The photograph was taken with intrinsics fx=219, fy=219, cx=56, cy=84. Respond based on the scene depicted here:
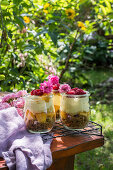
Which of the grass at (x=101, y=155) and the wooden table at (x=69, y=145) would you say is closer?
the wooden table at (x=69, y=145)

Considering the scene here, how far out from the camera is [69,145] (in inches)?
36.1

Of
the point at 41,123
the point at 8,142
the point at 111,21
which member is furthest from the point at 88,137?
the point at 111,21

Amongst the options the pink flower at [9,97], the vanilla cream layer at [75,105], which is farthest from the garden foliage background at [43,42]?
the vanilla cream layer at [75,105]

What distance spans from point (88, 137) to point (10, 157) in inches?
14.9

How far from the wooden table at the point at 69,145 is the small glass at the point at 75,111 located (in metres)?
0.06

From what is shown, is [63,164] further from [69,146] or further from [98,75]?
[98,75]

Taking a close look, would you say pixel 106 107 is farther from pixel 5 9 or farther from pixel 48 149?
pixel 48 149

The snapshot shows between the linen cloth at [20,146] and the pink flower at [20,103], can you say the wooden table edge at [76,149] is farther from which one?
the pink flower at [20,103]

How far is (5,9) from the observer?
1719 millimetres

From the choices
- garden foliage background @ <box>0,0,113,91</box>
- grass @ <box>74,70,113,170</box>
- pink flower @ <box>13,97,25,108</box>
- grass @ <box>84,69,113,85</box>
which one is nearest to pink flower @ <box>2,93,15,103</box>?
pink flower @ <box>13,97,25,108</box>

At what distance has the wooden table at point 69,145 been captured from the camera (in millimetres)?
885

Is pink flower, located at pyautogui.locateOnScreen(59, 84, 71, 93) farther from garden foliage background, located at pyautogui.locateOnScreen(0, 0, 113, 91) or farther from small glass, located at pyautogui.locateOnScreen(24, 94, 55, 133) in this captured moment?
garden foliage background, located at pyautogui.locateOnScreen(0, 0, 113, 91)

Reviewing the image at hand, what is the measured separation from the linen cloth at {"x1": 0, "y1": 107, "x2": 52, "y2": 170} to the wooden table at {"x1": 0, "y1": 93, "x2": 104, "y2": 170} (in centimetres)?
4

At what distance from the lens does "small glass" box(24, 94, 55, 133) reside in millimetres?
962
